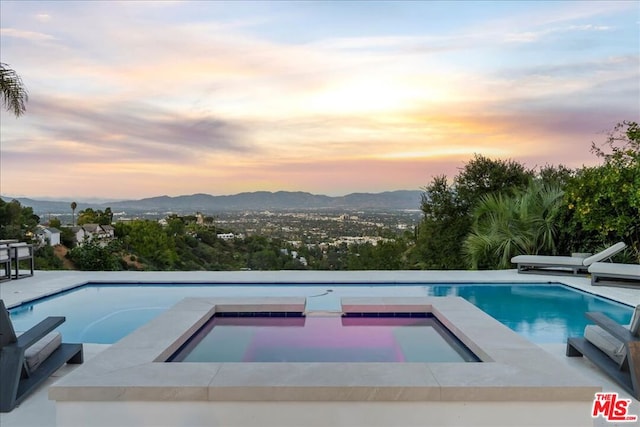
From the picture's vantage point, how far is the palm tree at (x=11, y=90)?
761 cm

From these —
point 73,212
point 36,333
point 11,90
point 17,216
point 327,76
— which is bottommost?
point 36,333

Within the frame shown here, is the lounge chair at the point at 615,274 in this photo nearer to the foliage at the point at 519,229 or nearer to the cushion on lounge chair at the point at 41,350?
the foliage at the point at 519,229

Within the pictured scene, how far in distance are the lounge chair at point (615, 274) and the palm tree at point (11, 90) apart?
9.81 m

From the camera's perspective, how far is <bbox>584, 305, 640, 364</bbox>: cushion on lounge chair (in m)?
3.42

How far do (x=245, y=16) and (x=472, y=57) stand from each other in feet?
17.8

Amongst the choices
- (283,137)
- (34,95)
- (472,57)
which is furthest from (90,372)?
(283,137)

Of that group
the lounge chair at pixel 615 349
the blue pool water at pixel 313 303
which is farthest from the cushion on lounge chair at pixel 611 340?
the blue pool water at pixel 313 303

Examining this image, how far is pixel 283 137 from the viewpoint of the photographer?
50.2 ft

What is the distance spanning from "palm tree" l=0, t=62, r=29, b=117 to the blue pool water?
3159mm

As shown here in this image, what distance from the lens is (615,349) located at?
3.63 m

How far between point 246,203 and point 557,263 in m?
12.7

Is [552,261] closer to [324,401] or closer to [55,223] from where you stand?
[324,401]

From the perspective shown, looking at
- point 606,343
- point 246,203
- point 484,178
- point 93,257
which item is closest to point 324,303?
point 606,343

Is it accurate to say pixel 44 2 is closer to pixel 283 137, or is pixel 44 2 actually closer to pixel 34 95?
pixel 34 95
